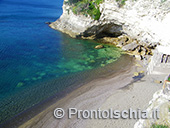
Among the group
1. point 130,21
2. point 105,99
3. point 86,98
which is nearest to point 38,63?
point 86,98

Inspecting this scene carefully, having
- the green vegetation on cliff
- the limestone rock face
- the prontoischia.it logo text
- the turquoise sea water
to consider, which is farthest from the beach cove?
the green vegetation on cliff

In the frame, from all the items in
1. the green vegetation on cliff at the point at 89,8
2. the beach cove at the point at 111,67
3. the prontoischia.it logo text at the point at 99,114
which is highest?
the green vegetation on cliff at the point at 89,8

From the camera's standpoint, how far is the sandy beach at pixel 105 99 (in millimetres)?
15438

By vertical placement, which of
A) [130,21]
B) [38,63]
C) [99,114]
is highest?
[130,21]

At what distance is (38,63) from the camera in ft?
91.0

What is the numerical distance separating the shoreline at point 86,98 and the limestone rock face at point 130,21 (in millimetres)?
9507

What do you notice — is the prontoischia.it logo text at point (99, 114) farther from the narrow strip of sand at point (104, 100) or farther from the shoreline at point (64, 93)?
the shoreline at point (64, 93)

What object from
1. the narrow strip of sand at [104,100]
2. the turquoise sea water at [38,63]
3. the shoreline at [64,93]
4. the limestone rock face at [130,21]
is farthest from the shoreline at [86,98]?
the limestone rock face at [130,21]

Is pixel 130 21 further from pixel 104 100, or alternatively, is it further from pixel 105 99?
pixel 104 100

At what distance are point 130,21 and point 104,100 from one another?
67.6 feet

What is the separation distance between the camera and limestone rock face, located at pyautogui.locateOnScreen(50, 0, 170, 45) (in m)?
27.0

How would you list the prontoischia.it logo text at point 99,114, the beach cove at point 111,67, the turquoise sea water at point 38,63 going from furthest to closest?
the turquoise sea water at point 38,63
the beach cove at point 111,67
the prontoischia.it logo text at point 99,114

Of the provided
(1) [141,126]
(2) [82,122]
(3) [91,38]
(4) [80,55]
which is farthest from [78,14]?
(1) [141,126]

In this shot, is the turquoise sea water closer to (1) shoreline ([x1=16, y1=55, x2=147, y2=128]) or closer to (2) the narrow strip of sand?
(1) shoreline ([x1=16, y1=55, x2=147, y2=128])
